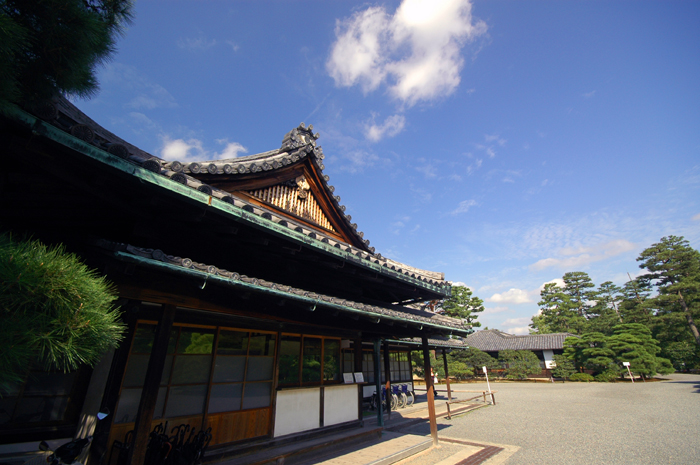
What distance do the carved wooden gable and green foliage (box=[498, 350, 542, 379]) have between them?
31649 millimetres

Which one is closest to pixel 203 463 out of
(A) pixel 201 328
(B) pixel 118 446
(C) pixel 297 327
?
(B) pixel 118 446

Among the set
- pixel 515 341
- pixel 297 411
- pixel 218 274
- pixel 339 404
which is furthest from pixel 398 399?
pixel 515 341

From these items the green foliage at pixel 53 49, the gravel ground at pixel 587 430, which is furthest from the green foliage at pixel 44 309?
the gravel ground at pixel 587 430

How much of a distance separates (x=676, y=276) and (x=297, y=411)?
157 ft

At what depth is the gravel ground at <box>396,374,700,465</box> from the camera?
7.34 m

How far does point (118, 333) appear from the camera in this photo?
2137mm

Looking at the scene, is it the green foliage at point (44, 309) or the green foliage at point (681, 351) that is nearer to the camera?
the green foliage at point (44, 309)

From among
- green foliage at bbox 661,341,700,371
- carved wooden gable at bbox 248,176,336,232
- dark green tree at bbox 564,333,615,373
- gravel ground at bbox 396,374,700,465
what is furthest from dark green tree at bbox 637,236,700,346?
carved wooden gable at bbox 248,176,336,232

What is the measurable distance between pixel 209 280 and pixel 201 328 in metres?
2.51

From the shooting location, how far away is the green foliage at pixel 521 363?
103 feet

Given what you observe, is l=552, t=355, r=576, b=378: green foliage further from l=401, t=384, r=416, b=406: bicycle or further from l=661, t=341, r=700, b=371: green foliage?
l=401, t=384, r=416, b=406: bicycle

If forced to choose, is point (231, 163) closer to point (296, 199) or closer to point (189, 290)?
point (296, 199)

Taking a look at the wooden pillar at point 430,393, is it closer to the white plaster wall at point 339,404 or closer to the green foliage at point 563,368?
the white plaster wall at point 339,404

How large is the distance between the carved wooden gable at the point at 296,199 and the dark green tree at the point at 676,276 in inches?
1534
